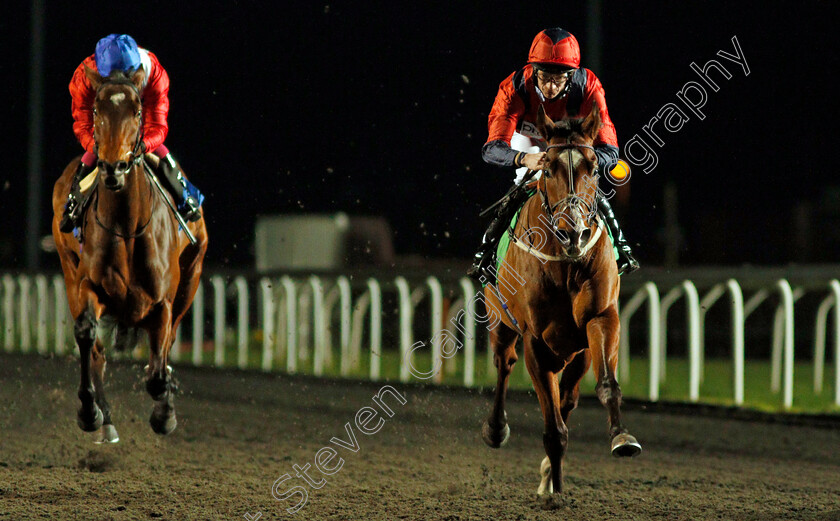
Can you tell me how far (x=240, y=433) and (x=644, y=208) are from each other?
444 inches

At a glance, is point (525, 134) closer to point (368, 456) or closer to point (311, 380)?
point (368, 456)

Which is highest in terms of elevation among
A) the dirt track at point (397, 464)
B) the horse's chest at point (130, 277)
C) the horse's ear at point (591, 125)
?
the horse's ear at point (591, 125)

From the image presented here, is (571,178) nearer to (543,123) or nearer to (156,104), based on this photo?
(543,123)

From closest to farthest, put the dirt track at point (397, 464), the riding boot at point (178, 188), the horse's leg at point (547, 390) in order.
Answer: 1. the horse's leg at point (547, 390)
2. the dirt track at point (397, 464)
3. the riding boot at point (178, 188)

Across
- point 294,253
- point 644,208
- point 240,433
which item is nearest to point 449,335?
point 240,433

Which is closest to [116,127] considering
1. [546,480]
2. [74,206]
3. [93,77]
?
[93,77]

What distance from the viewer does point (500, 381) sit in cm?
562

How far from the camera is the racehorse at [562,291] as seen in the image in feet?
14.7

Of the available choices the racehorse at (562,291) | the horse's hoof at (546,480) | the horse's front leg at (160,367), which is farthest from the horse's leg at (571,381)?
the horse's front leg at (160,367)

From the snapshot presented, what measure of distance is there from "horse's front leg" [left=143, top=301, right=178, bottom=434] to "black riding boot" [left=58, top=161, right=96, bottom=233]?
2.12ft

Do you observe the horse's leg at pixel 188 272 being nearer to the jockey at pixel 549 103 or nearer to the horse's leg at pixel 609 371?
the jockey at pixel 549 103

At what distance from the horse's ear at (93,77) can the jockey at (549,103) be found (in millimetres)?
2031

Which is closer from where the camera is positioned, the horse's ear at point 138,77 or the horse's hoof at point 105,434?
A: the horse's ear at point 138,77

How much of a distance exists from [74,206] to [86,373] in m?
0.91
